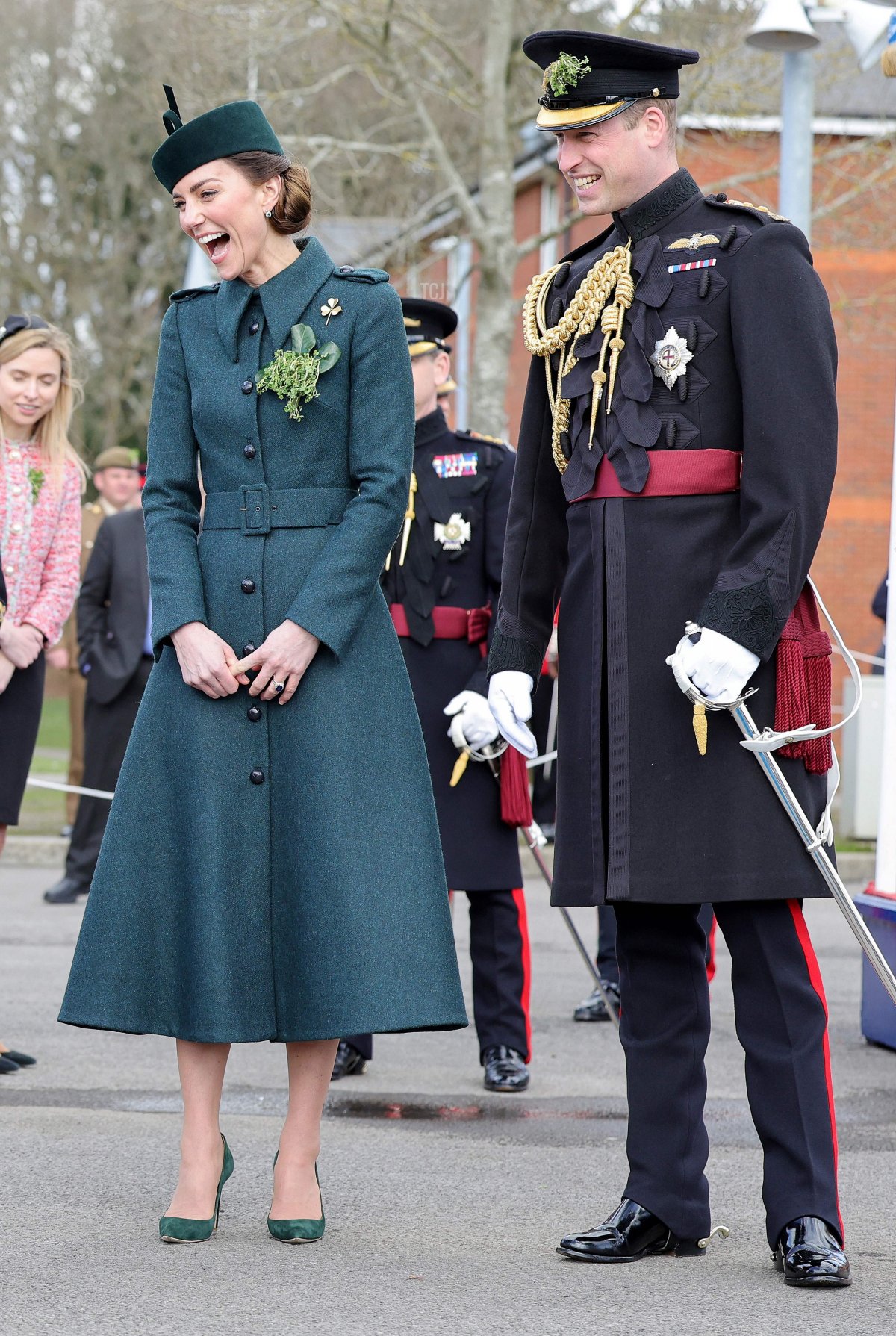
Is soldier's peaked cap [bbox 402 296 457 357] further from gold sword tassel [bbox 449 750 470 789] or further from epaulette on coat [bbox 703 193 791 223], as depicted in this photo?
epaulette on coat [bbox 703 193 791 223]

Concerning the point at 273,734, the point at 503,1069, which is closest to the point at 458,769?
the point at 503,1069

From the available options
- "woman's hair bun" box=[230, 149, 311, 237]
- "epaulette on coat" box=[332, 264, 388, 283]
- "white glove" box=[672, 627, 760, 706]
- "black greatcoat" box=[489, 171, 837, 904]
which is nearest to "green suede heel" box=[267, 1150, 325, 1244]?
"black greatcoat" box=[489, 171, 837, 904]

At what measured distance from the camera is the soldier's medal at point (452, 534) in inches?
218

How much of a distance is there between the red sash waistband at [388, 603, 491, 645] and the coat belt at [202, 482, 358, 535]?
1731mm

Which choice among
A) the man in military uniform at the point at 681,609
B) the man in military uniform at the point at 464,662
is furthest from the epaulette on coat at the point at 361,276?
the man in military uniform at the point at 464,662

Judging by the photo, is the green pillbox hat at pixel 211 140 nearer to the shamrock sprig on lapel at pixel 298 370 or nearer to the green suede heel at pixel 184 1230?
the shamrock sprig on lapel at pixel 298 370

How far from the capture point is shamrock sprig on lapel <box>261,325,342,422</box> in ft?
12.2

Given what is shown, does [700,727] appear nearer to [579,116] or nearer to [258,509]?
[258,509]

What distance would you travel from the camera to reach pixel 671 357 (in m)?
3.52

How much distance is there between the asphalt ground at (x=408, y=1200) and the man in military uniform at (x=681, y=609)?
19 cm

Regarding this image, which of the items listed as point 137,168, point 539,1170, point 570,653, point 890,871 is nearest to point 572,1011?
point 890,871

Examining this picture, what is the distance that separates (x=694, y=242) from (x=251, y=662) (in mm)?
1145

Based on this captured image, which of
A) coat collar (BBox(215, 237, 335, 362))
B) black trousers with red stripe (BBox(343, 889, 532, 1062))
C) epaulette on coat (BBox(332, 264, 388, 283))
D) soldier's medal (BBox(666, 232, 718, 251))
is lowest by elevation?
black trousers with red stripe (BBox(343, 889, 532, 1062))

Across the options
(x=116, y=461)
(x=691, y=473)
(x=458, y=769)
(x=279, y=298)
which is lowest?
(x=458, y=769)
